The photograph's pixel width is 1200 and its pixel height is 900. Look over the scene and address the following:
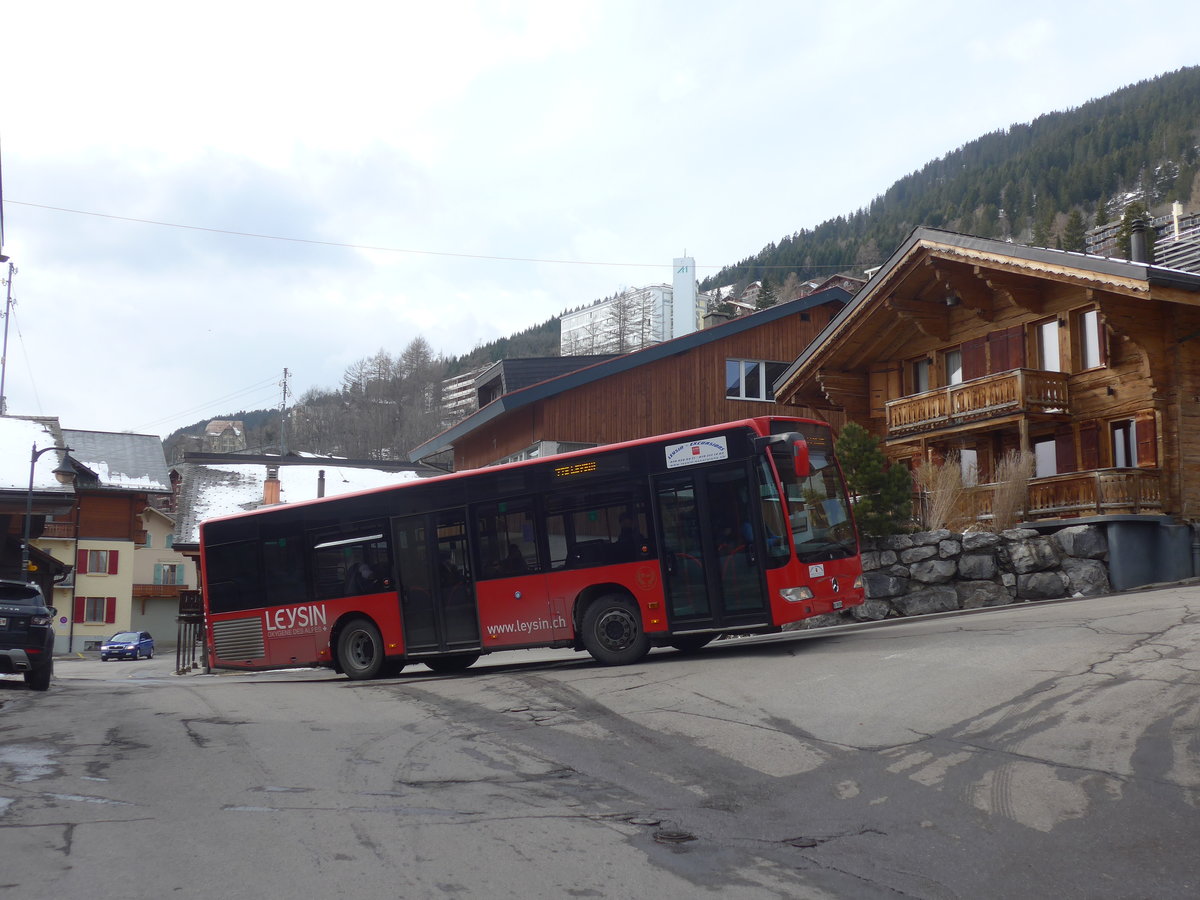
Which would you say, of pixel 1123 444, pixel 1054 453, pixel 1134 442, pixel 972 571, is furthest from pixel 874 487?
pixel 1054 453

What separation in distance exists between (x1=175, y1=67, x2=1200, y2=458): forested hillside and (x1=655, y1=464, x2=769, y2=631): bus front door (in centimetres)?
7008

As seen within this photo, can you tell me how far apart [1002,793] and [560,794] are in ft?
9.41

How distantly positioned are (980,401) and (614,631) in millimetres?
14991

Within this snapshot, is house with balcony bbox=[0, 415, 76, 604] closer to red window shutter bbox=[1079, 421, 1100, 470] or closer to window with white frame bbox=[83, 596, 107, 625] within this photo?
window with white frame bbox=[83, 596, 107, 625]

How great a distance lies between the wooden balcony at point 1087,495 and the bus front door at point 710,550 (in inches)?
461

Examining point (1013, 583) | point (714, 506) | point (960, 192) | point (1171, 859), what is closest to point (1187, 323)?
point (1013, 583)

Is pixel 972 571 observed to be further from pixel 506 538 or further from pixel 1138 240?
pixel 1138 240

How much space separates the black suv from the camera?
1697 centimetres

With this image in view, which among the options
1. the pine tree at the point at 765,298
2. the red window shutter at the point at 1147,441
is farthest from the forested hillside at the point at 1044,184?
the red window shutter at the point at 1147,441

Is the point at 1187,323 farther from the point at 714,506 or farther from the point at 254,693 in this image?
the point at 254,693

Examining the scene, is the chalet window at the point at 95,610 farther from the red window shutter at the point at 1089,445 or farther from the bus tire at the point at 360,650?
the red window shutter at the point at 1089,445

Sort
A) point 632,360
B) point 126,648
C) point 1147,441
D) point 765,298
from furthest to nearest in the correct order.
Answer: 1. point 765,298
2. point 126,648
3. point 632,360
4. point 1147,441

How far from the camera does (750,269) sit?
146250mm

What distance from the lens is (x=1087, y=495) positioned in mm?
23750
